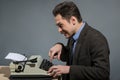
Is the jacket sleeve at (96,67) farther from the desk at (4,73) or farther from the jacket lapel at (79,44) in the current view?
the desk at (4,73)

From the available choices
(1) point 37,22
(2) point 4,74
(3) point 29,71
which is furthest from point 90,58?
(1) point 37,22

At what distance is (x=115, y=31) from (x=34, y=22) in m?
0.90

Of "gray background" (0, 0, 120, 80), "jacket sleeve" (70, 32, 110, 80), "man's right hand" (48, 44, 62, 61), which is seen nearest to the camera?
"jacket sleeve" (70, 32, 110, 80)

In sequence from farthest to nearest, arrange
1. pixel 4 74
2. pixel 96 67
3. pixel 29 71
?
pixel 4 74, pixel 29 71, pixel 96 67

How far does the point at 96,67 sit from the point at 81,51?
0.16 m

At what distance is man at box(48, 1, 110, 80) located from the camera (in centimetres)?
131

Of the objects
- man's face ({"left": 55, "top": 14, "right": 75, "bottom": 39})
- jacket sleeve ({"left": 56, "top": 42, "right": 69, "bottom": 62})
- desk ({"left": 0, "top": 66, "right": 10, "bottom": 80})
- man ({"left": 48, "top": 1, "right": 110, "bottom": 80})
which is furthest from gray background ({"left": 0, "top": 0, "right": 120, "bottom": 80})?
man's face ({"left": 55, "top": 14, "right": 75, "bottom": 39})

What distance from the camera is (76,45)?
4.78 ft

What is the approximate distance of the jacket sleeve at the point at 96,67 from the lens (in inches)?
51.3

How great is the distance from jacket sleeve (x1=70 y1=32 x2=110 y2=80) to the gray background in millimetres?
1330

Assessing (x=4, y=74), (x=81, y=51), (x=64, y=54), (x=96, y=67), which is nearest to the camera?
Result: (x=96, y=67)

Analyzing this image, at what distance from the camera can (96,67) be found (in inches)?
51.6

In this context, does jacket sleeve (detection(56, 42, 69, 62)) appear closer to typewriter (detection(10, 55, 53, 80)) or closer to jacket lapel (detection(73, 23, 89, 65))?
typewriter (detection(10, 55, 53, 80))

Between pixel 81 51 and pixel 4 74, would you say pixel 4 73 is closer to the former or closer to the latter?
pixel 4 74
